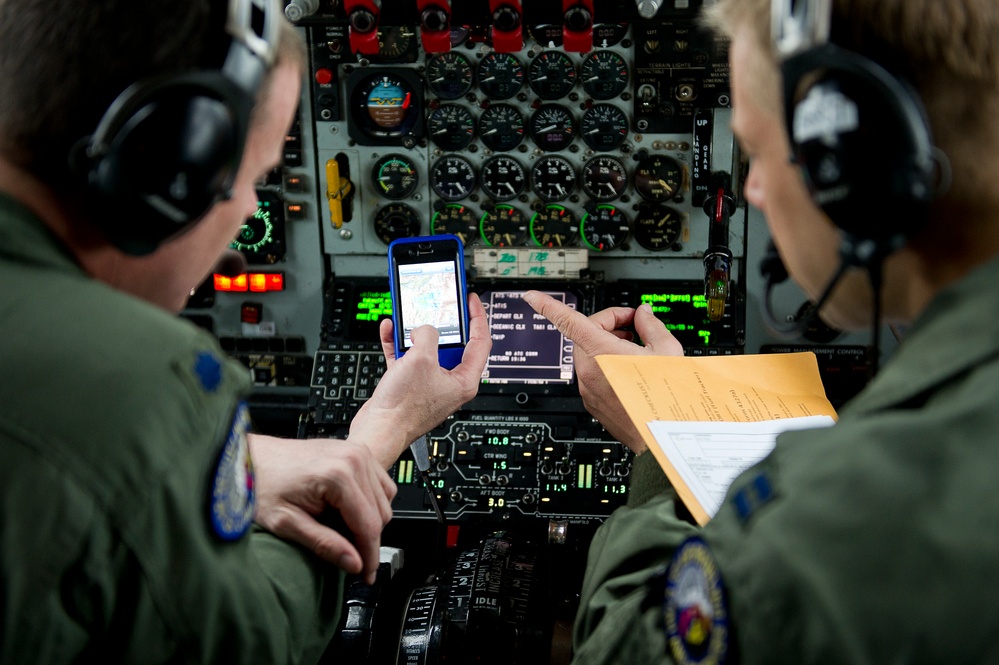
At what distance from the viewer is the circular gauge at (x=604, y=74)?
2992 mm

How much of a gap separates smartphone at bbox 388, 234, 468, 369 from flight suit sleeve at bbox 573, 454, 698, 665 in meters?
1.03

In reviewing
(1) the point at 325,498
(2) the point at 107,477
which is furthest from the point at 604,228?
(2) the point at 107,477

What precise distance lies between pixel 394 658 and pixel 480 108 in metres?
1.82

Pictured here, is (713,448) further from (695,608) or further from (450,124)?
(450,124)

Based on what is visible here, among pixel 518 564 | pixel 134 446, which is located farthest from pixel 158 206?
pixel 518 564

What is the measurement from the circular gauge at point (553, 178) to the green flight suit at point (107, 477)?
2.27m

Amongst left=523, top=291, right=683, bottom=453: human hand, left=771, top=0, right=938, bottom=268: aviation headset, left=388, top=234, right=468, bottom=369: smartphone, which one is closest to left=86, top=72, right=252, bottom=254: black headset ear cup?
left=771, top=0, right=938, bottom=268: aviation headset

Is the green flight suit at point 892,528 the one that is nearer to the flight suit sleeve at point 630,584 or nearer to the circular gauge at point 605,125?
the flight suit sleeve at point 630,584

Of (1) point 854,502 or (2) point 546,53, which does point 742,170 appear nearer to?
(2) point 546,53

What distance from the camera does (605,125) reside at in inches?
119

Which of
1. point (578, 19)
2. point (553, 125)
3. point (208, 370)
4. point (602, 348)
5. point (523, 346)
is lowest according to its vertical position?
point (523, 346)

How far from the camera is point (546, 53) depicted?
3.00 metres

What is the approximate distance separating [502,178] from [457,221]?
22cm

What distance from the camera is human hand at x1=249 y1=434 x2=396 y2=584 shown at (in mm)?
1186
